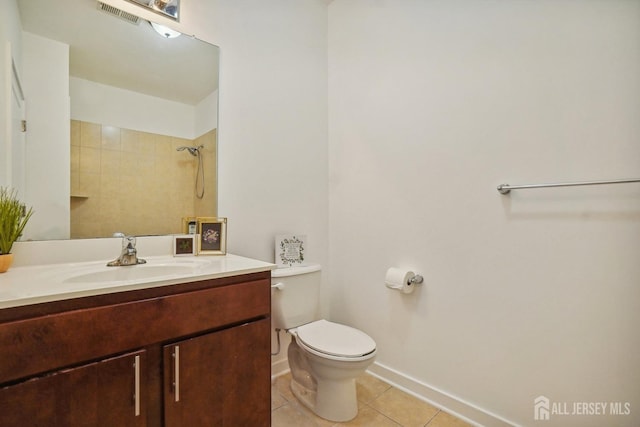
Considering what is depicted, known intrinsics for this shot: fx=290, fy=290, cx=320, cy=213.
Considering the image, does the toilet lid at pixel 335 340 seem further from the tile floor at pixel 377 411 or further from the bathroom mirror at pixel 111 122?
the bathroom mirror at pixel 111 122

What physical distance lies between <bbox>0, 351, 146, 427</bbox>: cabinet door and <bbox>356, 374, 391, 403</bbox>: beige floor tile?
3.93 feet

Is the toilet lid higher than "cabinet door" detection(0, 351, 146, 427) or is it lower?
lower

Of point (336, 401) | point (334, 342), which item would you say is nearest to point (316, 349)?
point (334, 342)

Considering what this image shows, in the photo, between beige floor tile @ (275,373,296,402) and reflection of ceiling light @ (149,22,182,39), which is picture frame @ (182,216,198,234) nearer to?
reflection of ceiling light @ (149,22,182,39)

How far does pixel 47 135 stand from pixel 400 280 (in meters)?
1.79

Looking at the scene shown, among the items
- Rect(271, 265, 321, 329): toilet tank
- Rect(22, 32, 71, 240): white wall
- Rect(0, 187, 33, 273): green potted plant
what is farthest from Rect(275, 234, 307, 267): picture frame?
Rect(0, 187, 33, 273): green potted plant

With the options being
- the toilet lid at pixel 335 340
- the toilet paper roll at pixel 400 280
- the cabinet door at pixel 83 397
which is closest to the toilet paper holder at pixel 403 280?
the toilet paper roll at pixel 400 280

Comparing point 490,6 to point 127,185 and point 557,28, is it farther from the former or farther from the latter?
point 127,185

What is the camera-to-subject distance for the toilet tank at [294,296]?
5.28 ft

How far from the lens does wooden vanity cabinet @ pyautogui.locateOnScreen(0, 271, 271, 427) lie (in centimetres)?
74

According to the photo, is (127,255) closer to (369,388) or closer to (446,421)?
(369,388)

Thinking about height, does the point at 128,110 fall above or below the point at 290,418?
above

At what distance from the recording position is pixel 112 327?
2.80 ft

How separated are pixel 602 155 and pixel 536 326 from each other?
75 centimetres
